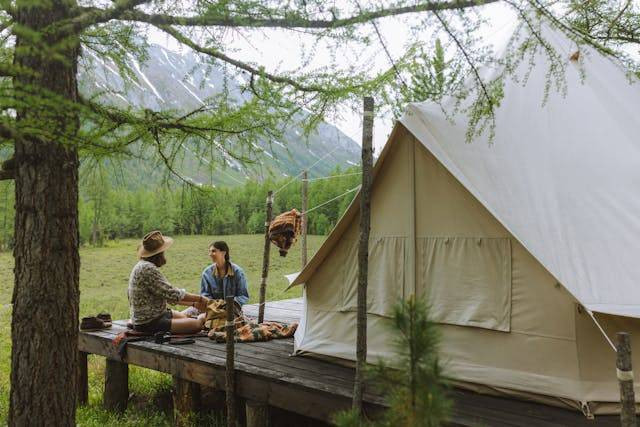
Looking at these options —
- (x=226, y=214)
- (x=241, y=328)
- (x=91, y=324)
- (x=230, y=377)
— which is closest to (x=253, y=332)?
(x=241, y=328)

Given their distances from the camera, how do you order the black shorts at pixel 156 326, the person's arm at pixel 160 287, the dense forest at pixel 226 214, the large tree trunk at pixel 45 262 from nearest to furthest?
the large tree trunk at pixel 45 262
the person's arm at pixel 160 287
the black shorts at pixel 156 326
the dense forest at pixel 226 214

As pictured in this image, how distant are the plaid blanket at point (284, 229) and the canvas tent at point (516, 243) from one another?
1139 mm

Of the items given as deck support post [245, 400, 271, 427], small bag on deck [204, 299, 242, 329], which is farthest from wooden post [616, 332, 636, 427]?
small bag on deck [204, 299, 242, 329]

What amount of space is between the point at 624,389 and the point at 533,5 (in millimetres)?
1772

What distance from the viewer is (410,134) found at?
171 inches

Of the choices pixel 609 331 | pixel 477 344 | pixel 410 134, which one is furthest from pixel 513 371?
pixel 410 134

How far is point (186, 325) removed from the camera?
5.79 meters

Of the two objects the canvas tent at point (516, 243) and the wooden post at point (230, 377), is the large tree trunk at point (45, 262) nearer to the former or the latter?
the wooden post at point (230, 377)

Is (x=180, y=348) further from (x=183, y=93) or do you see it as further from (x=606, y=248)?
(x=606, y=248)

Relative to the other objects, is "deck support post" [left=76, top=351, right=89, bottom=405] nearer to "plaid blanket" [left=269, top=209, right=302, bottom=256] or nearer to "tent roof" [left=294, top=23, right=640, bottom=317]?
"plaid blanket" [left=269, top=209, right=302, bottom=256]

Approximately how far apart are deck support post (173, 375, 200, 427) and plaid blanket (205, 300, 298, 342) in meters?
0.55

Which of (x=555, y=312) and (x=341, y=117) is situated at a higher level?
(x=341, y=117)

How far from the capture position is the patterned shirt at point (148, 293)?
5.36 m

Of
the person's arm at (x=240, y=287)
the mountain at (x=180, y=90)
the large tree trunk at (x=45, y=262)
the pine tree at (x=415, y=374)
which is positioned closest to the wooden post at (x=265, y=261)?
the person's arm at (x=240, y=287)
